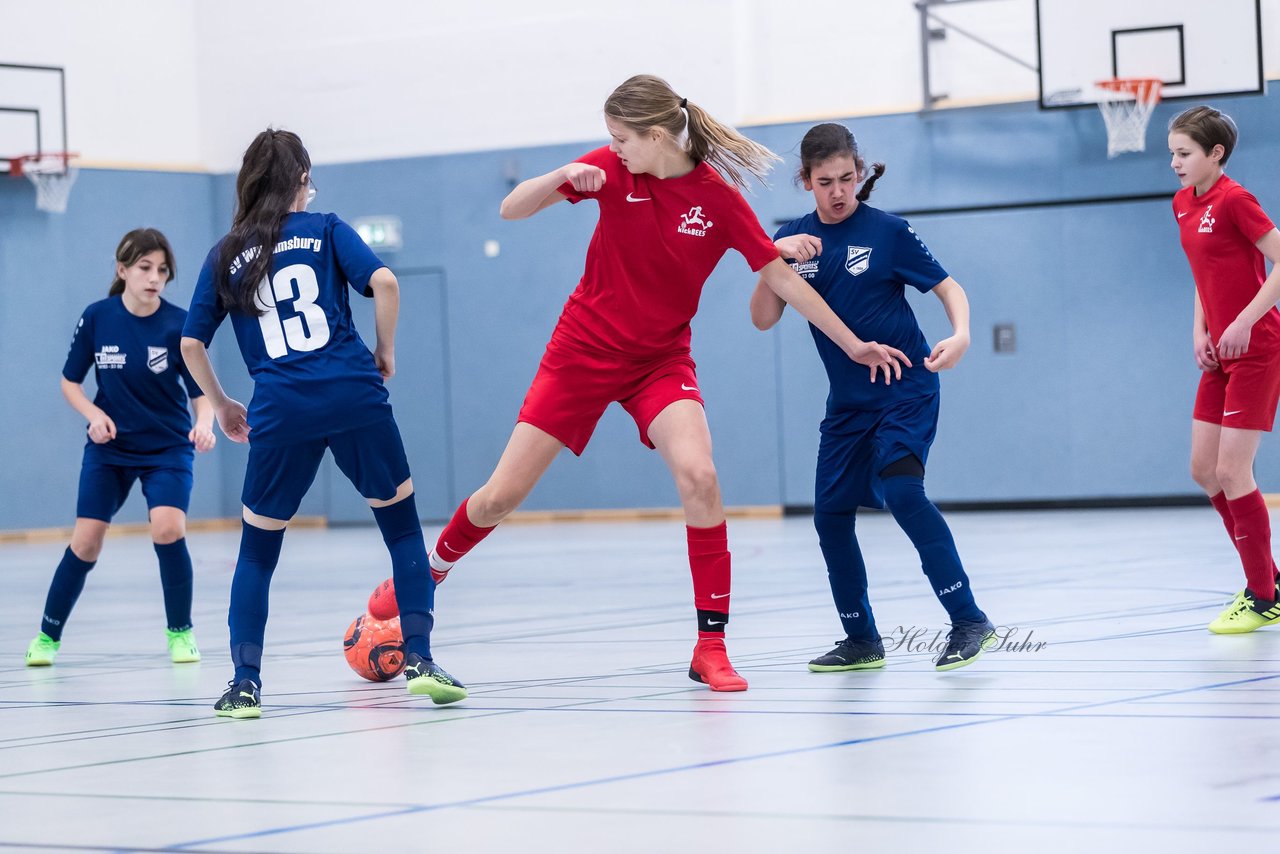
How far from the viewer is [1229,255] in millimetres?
5762

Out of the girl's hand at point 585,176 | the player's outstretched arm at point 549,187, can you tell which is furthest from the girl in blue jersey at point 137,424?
the girl's hand at point 585,176

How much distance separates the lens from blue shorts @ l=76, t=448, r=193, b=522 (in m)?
6.46

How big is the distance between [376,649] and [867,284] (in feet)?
6.23

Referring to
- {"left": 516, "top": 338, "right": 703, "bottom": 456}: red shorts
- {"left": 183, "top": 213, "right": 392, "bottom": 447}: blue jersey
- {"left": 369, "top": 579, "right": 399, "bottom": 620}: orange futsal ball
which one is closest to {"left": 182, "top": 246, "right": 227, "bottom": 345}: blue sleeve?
{"left": 183, "top": 213, "right": 392, "bottom": 447}: blue jersey

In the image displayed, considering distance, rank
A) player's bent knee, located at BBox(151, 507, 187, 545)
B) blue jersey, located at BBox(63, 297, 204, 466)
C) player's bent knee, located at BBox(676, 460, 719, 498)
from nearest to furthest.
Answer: player's bent knee, located at BBox(676, 460, 719, 498) → player's bent knee, located at BBox(151, 507, 187, 545) → blue jersey, located at BBox(63, 297, 204, 466)

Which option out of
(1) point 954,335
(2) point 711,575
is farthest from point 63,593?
(1) point 954,335

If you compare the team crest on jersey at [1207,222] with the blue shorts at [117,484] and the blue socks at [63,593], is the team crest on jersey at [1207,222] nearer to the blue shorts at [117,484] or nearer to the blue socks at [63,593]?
the blue shorts at [117,484]

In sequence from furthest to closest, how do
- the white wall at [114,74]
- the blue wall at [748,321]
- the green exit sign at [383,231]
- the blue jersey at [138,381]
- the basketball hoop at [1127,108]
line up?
the green exit sign at [383,231]
the white wall at [114,74]
the blue wall at [748,321]
the basketball hoop at [1127,108]
the blue jersey at [138,381]

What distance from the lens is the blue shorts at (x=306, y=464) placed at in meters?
4.56

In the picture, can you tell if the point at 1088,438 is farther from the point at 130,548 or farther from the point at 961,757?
the point at 961,757

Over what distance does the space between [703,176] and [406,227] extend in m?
13.5

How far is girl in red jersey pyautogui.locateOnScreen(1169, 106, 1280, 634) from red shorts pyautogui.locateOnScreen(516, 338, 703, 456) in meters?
1.99

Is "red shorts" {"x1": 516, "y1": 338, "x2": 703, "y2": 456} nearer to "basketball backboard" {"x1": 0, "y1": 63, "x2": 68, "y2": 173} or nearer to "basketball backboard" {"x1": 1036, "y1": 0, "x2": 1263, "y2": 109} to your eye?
"basketball backboard" {"x1": 1036, "y1": 0, "x2": 1263, "y2": 109}

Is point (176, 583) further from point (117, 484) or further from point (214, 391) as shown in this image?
point (214, 391)
